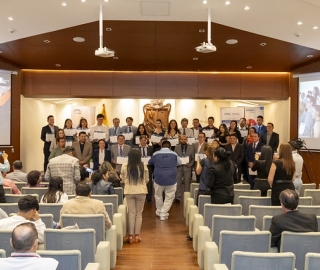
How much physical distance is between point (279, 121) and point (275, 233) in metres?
9.91

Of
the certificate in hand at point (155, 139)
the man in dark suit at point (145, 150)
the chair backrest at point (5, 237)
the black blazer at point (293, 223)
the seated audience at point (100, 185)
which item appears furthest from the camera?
the certificate in hand at point (155, 139)

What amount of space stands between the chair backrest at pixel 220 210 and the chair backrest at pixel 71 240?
183 cm

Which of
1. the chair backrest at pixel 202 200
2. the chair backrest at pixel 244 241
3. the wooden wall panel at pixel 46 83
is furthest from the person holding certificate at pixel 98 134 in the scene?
the chair backrest at pixel 244 241

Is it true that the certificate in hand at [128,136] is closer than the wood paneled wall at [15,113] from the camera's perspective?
Yes

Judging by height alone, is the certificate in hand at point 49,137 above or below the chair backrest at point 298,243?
above

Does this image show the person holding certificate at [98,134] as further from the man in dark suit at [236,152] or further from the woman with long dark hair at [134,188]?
the woman with long dark hair at [134,188]

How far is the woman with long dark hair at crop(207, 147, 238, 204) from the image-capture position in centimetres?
547

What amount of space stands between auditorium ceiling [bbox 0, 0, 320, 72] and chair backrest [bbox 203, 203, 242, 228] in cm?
398

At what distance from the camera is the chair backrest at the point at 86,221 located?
4.17 m

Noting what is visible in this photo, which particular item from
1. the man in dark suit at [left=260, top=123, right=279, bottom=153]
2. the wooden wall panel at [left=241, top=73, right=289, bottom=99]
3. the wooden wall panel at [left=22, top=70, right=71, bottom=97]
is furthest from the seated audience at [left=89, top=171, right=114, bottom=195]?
the wooden wall panel at [left=241, top=73, right=289, bottom=99]

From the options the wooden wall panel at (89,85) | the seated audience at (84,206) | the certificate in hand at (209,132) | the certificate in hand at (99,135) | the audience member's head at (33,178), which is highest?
the wooden wall panel at (89,85)

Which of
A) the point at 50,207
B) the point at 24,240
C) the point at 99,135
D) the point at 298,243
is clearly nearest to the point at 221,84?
the point at 99,135

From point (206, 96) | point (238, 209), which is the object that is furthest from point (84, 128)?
point (238, 209)

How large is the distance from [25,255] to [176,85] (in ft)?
34.2
